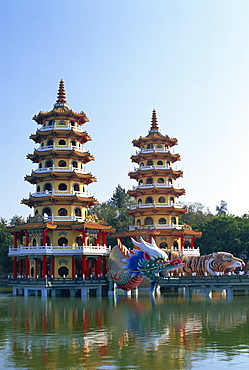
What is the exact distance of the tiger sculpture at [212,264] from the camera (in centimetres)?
4197

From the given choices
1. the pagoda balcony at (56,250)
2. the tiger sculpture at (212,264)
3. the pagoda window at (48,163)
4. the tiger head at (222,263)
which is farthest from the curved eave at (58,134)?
the tiger head at (222,263)

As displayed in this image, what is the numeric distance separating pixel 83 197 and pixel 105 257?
5975 millimetres

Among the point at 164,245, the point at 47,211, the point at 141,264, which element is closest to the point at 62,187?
the point at 47,211

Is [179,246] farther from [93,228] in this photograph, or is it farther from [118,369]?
[118,369]

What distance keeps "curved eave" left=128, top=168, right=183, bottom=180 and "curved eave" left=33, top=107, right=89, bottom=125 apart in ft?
28.4

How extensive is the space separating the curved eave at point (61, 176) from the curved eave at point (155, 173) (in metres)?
6.72

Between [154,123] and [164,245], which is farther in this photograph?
[154,123]

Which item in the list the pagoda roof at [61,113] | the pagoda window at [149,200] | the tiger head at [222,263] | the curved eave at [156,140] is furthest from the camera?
the curved eave at [156,140]

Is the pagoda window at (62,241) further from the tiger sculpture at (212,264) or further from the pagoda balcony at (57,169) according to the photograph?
the tiger sculpture at (212,264)

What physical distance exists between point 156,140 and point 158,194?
6.18 m

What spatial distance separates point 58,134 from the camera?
160ft

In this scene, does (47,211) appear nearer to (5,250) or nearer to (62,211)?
(62,211)

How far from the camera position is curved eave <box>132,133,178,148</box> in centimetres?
5528

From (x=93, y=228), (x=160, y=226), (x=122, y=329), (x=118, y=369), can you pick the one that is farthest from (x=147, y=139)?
(x=118, y=369)
